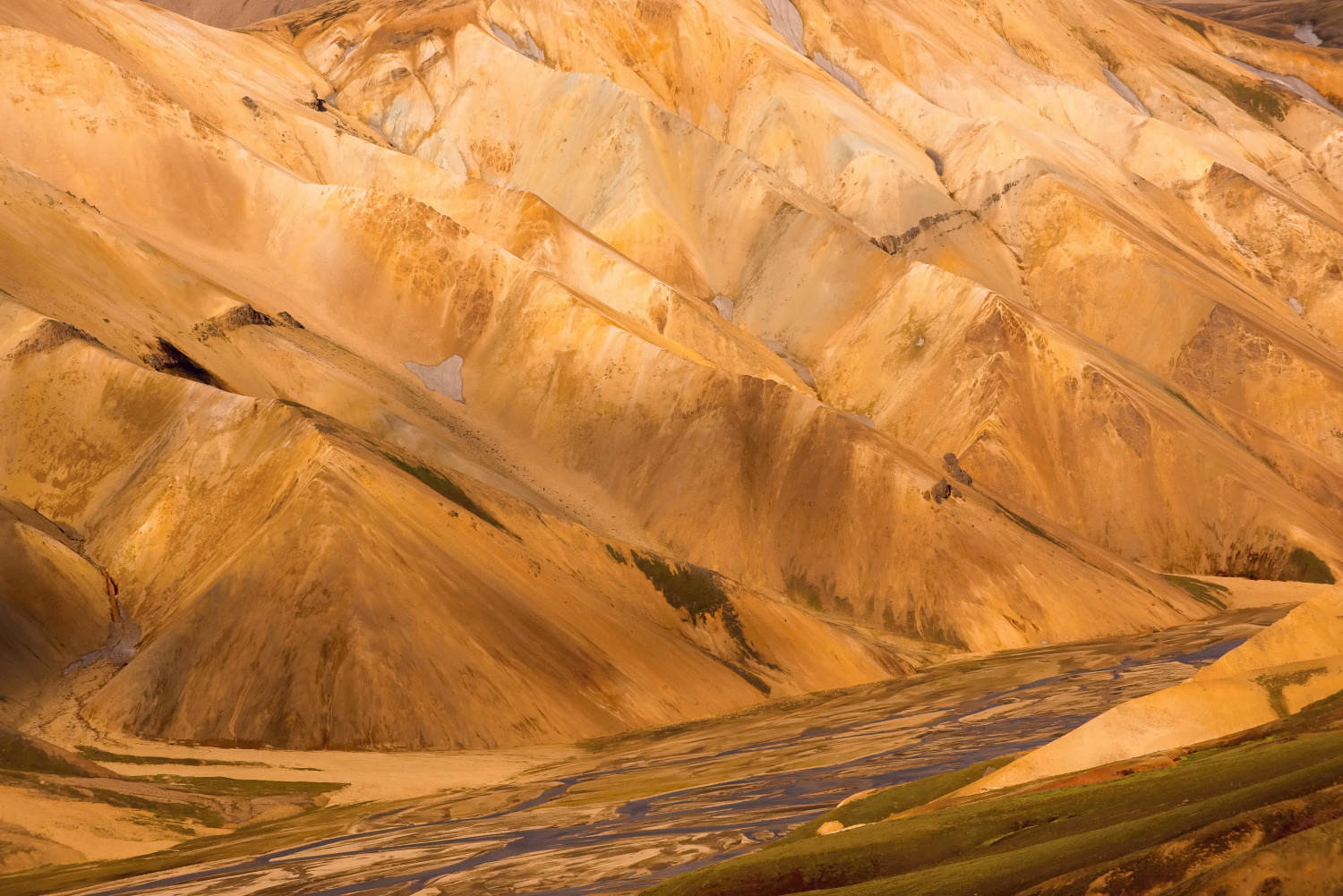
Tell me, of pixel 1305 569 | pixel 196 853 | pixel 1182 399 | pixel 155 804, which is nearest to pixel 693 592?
pixel 155 804

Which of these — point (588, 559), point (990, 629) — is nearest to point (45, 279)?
point (588, 559)

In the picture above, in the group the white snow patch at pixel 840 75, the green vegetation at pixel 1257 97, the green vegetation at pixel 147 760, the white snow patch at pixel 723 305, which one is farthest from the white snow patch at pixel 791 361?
the green vegetation at pixel 1257 97

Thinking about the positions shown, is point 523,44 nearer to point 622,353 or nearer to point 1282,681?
point 622,353

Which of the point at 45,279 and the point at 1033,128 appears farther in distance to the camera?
the point at 1033,128

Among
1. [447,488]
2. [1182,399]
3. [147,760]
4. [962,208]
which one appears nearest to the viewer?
[147,760]

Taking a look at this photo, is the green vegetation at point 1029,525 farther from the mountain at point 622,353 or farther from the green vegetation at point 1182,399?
the green vegetation at point 1182,399

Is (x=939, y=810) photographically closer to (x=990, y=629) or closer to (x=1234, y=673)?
(x=1234, y=673)
